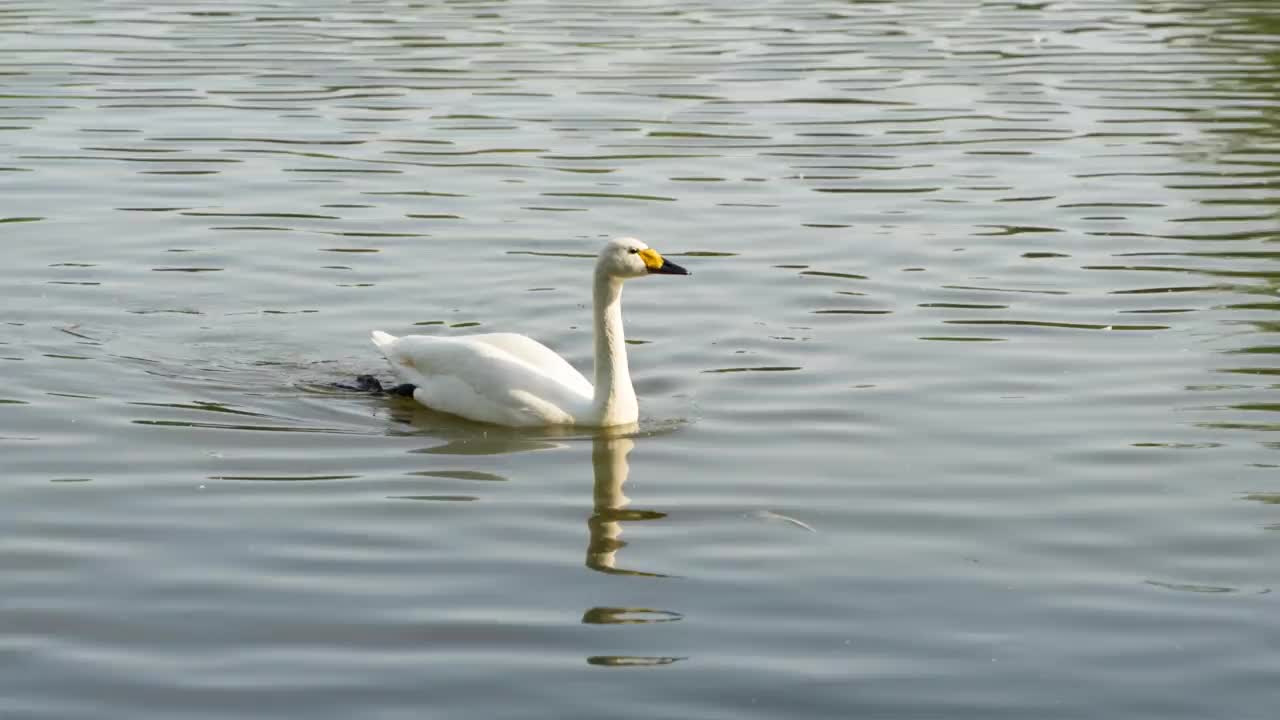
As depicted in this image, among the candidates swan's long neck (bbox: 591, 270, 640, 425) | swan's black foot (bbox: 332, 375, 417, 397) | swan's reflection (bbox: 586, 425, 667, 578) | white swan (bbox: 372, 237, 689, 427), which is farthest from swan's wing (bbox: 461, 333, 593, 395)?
swan's reflection (bbox: 586, 425, 667, 578)

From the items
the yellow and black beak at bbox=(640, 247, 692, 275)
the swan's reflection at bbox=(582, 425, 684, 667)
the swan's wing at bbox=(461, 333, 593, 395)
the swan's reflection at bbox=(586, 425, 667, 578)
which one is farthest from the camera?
the swan's wing at bbox=(461, 333, 593, 395)

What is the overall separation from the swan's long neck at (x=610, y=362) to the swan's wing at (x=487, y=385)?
119 millimetres

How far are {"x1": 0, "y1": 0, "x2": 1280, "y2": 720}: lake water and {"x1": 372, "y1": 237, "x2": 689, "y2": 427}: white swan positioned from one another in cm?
19

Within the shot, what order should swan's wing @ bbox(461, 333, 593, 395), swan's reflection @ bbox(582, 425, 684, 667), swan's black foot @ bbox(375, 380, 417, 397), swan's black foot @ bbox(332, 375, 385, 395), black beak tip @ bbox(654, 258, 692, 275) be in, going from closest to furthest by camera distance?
swan's reflection @ bbox(582, 425, 684, 667) < black beak tip @ bbox(654, 258, 692, 275) < swan's wing @ bbox(461, 333, 593, 395) < swan's black foot @ bbox(375, 380, 417, 397) < swan's black foot @ bbox(332, 375, 385, 395)

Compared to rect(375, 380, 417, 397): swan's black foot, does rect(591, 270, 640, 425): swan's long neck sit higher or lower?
higher

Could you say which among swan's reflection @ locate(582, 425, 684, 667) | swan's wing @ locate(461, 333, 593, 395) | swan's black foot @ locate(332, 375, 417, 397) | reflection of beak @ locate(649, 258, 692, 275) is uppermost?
reflection of beak @ locate(649, 258, 692, 275)

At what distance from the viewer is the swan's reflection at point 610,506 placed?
9172 mm

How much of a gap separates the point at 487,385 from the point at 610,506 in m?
1.92

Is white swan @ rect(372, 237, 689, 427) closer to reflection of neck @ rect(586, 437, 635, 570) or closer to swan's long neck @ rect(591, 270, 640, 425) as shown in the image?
swan's long neck @ rect(591, 270, 640, 425)

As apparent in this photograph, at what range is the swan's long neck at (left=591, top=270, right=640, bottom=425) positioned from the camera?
11.5m

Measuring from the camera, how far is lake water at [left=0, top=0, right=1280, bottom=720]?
7.95 m

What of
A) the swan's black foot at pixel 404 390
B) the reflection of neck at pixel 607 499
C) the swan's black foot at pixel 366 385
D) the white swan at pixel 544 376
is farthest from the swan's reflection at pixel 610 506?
the swan's black foot at pixel 366 385

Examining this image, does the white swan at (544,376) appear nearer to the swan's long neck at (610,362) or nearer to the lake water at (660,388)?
the swan's long neck at (610,362)

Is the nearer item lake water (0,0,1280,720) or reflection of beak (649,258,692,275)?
lake water (0,0,1280,720)
